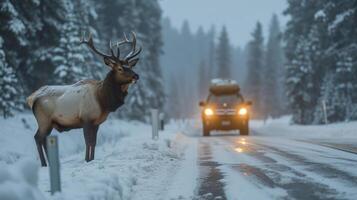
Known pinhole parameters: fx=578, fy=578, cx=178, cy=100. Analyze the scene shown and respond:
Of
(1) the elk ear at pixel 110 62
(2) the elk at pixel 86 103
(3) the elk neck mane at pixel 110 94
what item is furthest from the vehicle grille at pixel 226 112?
(1) the elk ear at pixel 110 62

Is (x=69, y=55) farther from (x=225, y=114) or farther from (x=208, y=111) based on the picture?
(x=225, y=114)

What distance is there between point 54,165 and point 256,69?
248 ft

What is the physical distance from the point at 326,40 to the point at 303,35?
288 inches

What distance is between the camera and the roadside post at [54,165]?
255 inches

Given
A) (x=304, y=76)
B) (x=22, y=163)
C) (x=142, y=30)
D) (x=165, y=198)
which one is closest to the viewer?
(x=22, y=163)

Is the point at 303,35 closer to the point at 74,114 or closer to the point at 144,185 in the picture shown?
the point at 74,114

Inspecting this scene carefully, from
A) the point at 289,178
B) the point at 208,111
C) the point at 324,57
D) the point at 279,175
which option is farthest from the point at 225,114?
the point at 289,178

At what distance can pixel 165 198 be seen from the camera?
290 inches

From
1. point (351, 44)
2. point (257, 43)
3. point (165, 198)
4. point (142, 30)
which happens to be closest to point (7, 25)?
point (165, 198)

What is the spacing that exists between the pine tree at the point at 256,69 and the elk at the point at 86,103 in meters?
68.9

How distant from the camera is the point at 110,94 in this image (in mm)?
11797

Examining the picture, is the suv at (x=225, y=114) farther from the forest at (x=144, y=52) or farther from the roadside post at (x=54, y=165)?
the roadside post at (x=54, y=165)

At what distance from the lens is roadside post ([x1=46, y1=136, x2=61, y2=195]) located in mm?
6465

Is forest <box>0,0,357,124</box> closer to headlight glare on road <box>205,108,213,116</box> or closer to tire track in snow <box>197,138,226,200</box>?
headlight glare on road <box>205,108,213,116</box>
